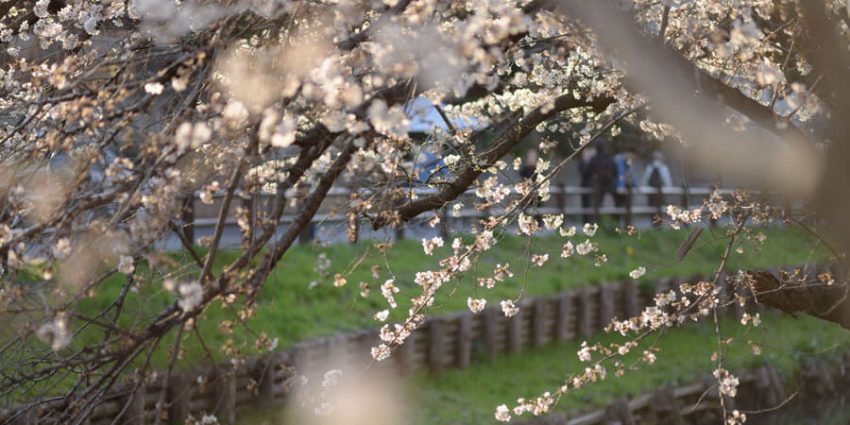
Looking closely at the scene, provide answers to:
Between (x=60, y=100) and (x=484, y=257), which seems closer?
(x=60, y=100)

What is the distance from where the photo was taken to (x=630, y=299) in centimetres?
1792

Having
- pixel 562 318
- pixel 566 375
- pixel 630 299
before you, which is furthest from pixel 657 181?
pixel 566 375

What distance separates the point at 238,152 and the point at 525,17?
49.0 inches

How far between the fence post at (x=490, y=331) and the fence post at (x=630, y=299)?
3.52 metres

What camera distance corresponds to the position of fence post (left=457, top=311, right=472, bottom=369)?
1435 centimetres

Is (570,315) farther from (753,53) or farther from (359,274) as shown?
(753,53)

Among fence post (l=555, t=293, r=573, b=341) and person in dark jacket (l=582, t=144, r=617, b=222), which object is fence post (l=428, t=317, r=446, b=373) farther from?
person in dark jacket (l=582, t=144, r=617, b=222)

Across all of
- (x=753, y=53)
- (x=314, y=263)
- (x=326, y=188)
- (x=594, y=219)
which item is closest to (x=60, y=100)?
(x=326, y=188)

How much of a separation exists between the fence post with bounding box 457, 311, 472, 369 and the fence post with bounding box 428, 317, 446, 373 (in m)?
0.36

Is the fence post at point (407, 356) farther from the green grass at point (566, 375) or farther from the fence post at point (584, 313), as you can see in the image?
the fence post at point (584, 313)

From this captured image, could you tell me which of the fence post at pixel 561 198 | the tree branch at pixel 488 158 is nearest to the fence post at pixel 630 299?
the fence post at pixel 561 198

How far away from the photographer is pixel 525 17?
479cm

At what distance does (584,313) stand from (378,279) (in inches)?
142

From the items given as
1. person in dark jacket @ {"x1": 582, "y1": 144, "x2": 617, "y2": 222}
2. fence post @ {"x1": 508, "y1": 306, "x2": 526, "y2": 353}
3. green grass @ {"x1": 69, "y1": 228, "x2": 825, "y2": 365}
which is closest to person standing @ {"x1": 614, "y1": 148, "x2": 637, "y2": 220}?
person in dark jacket @ {"x1": 582, "y1": 144, "x2": 617, "y2": 222}
